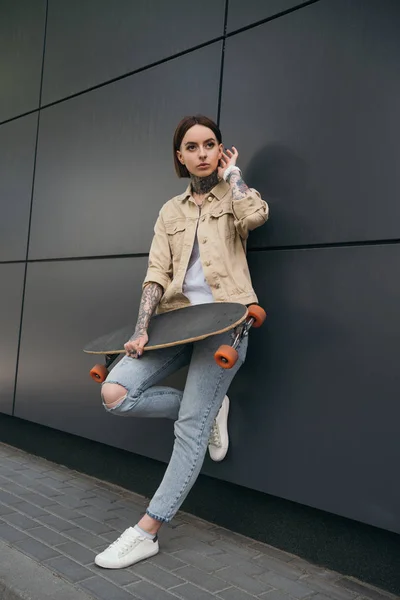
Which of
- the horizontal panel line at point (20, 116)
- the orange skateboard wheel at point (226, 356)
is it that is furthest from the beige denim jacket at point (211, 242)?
the horizontal panel line at point (20, 116)

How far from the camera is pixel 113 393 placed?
2.83 metres

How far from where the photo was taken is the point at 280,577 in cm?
269

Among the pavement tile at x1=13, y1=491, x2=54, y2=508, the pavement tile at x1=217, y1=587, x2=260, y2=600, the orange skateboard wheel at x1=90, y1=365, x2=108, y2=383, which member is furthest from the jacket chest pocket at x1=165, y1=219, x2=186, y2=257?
the pavement tile at x1=13, y1=491, x2=54, y2=508

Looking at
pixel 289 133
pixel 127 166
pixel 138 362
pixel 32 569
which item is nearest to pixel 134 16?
pixel 127 166

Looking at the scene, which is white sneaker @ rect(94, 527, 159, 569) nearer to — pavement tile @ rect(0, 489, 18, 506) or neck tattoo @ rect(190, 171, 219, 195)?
pavement tile @ rect(0, 489, 18, 506)

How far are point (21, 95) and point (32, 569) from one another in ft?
14.0

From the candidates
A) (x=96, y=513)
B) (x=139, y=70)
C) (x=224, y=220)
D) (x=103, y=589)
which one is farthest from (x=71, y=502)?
(x=139, y=70)

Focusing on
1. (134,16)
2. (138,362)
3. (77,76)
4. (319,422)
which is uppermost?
(134,16)

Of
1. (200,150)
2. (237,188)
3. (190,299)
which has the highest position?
(200,150)

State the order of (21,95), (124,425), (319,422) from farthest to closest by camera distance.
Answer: (21,95) → (124,425) → (319,422)

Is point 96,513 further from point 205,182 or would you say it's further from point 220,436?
point 205,182

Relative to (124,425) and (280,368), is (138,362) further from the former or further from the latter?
(124,425)

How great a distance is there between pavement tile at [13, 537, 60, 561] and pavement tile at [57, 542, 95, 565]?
0.05 metres

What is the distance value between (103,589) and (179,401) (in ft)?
3.22
